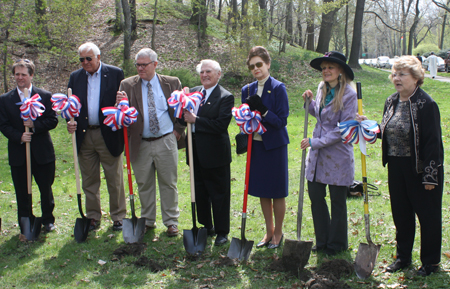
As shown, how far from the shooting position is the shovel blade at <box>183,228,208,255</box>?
430cm

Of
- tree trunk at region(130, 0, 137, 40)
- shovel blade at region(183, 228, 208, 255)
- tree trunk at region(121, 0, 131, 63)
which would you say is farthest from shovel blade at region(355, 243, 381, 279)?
Answer: tree trunk at region(130, 0, 137, 40)

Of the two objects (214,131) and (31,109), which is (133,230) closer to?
(214,131)

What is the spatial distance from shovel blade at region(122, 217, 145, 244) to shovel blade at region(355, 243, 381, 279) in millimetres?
2507

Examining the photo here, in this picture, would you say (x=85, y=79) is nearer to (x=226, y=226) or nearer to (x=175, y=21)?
(x=226, y=226)

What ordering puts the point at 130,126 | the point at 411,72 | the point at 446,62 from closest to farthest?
1. the point at 411,72
2. the point at 130,126
3. the point at 446,62

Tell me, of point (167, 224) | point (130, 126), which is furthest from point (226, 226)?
point (130, 126)

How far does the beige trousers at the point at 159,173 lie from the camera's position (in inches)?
191

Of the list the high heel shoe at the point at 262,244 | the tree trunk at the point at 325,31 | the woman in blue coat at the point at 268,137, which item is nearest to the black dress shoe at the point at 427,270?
the woman in blue coat at the point at 268,137

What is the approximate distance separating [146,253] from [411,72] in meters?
3.39

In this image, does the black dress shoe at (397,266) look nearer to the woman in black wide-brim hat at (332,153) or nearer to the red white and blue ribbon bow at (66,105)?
the woman in black wide-brim hat at (332,153)

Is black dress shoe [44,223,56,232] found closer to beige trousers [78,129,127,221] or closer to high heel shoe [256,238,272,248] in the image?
beige trousers [78,129,127,221]

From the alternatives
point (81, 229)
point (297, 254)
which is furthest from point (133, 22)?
point (297, 254)

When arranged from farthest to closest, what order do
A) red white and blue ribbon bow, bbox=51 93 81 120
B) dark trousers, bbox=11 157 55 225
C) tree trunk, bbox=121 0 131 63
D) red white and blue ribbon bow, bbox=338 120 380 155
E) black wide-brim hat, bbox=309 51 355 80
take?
tree trunk, bbox=121 0 131 63 < dark trousers, bbox=11 157 55 225 < red white and blue ribbon bow, bbox=51 93 81 120 < black wide-brim hat, bbox=309 51 355 80 < red white and blue ribbon bow, bbox=338 120 380 155

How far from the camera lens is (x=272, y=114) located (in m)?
4.06
